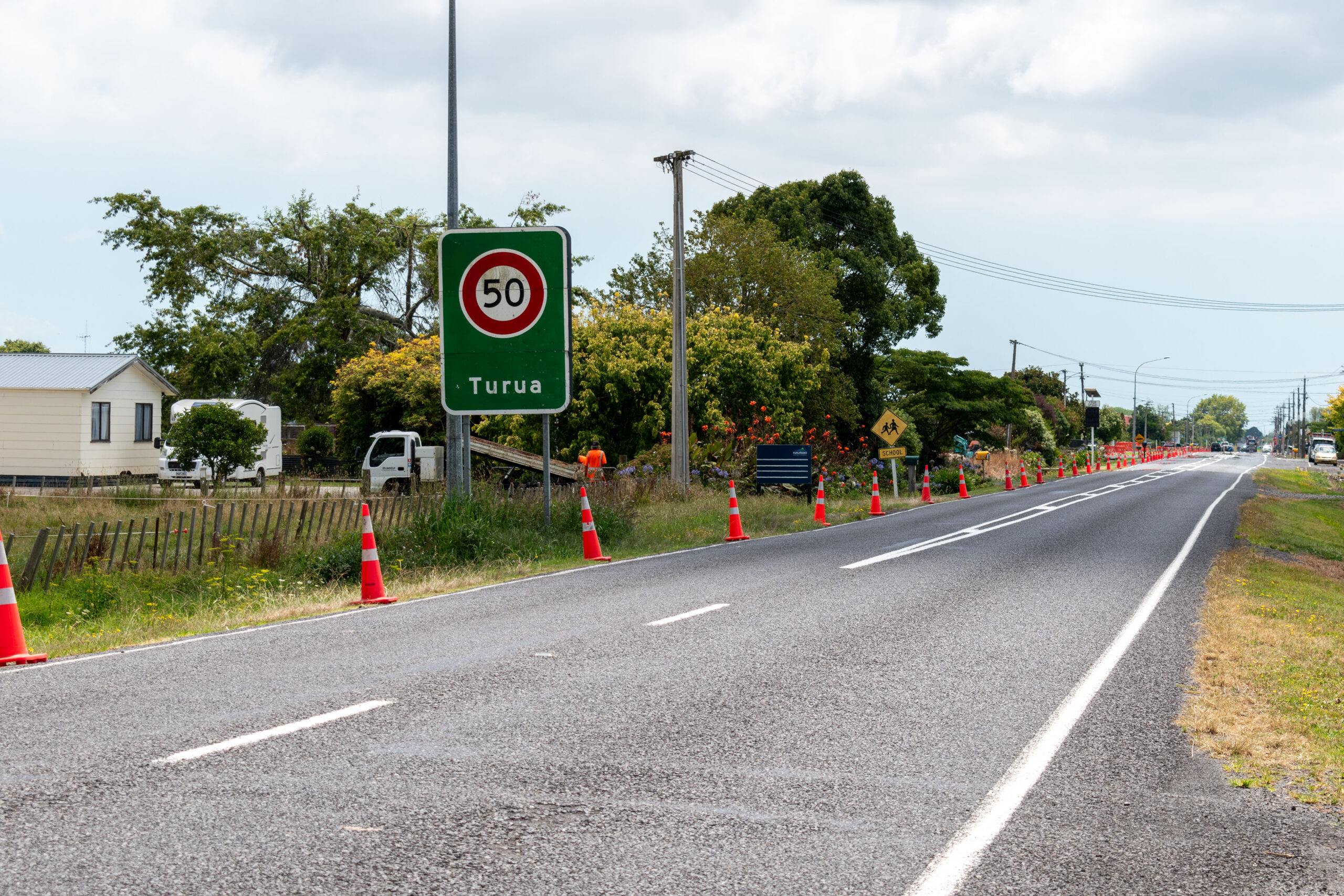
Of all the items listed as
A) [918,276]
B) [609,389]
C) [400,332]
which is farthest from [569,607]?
[918,276]

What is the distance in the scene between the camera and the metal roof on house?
Answer: 34594 mm

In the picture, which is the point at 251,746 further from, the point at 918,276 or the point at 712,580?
the point at 918,276

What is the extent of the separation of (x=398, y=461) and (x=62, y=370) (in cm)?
1269

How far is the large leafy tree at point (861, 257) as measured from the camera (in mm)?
48750

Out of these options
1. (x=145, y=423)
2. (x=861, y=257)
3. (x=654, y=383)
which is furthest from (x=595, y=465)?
(x=861, y=257)

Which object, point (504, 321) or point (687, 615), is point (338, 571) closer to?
point (504, 321)

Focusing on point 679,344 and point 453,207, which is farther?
point 679,344

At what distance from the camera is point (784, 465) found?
26.7m

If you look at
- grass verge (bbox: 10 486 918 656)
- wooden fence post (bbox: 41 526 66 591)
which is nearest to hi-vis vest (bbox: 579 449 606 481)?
grass verge (bbox: 10 486 918 656)

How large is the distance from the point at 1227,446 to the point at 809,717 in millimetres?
161361

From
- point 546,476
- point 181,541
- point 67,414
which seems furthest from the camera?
point 67,414

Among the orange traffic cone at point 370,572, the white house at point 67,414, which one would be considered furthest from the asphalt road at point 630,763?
the white house at point 67,414

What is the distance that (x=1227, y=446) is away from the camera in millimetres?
150750

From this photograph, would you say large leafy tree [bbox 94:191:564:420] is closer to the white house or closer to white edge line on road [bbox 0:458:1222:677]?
the white house
